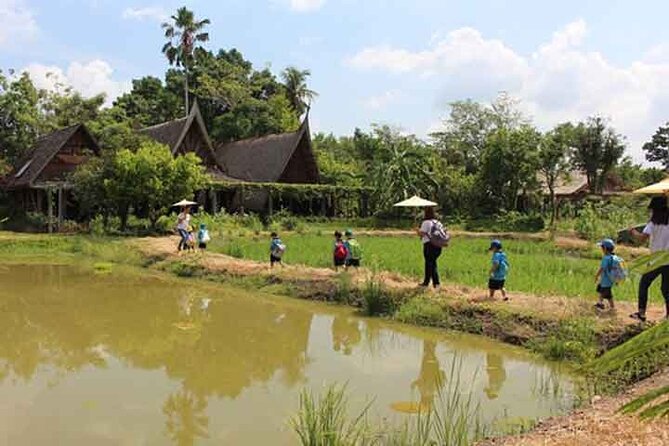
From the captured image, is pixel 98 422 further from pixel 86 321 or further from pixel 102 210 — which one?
pixel 102 210

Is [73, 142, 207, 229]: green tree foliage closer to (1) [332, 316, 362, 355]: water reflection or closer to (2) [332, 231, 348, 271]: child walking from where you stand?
(2) [332, 231, 348, 271]: child walking

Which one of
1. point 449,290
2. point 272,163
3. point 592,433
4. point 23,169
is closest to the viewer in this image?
point 592,433

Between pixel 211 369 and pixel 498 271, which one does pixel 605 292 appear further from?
pixel 211 369

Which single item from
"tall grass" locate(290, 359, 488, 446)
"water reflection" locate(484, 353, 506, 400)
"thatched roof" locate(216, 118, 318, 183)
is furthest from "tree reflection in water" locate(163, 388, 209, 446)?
"thatched roof" locate(216, 118, 318, 183)

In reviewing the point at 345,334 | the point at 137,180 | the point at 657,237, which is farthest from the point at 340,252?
the point at 137,180

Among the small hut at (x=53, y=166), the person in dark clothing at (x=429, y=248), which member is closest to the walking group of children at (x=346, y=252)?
the person in dark clothing at (x=429, y=248)

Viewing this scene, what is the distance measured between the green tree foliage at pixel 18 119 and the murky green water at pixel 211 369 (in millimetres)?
18908

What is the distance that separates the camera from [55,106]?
31.5 m

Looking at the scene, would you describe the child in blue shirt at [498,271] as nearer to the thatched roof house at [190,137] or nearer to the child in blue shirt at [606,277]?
the child in blue shirt at [606,277]

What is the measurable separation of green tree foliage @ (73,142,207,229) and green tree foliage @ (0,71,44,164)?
792 centimetres

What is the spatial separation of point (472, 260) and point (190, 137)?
17.7 metres

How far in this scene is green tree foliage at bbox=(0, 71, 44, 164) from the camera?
27.1 meters

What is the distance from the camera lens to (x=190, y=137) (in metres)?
28.1

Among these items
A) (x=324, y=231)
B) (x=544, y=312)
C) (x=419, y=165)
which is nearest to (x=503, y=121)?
(x=419, y=165)
